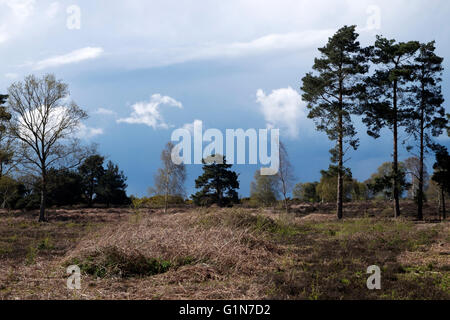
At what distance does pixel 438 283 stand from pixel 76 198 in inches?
1416

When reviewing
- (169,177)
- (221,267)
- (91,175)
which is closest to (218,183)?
(169,177)

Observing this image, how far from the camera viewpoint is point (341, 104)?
927 inches

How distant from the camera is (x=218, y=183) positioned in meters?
33.6

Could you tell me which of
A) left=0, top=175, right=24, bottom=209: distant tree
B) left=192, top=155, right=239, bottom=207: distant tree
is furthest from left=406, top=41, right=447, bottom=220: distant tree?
left=0, top=175, right=24, bottom=209: distant tree

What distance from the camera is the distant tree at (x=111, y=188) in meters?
36.4

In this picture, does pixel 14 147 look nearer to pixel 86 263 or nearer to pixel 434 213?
pixel 86 263

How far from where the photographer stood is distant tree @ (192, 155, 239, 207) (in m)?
33.4

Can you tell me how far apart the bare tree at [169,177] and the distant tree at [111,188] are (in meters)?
6.03

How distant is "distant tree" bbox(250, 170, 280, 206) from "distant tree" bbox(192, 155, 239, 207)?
423cm

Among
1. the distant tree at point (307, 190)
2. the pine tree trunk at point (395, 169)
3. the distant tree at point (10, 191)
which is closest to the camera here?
the pine tree trunk at point (395, 169)

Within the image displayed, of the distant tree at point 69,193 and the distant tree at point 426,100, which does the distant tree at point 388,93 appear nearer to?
the distant tree at point 426,100

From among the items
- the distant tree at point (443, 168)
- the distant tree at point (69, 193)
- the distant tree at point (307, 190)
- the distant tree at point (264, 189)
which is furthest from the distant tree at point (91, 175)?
the distant tree at point (443, 168)

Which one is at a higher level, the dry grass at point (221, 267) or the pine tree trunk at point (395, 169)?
the pine tree trunk at point (395, 169)
